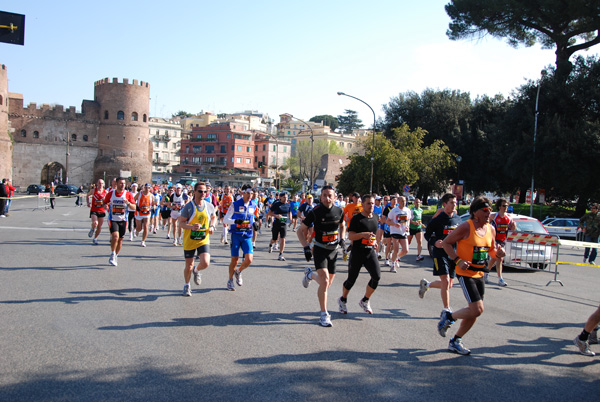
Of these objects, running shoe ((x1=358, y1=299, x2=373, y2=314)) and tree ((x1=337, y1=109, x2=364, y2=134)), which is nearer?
running shoe ((x1=358, y1=299, x2=373, y2=314))

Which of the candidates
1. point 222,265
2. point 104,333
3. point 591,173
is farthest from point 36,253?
point 591,173

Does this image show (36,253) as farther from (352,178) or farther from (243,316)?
(352,178)

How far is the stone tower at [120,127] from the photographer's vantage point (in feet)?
242

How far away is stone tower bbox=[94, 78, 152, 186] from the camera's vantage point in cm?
7388

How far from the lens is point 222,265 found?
37.8ft

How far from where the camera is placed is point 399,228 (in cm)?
1194

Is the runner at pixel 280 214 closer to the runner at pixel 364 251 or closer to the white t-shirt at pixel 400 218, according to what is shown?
the white t-shirt at pixel 400 218

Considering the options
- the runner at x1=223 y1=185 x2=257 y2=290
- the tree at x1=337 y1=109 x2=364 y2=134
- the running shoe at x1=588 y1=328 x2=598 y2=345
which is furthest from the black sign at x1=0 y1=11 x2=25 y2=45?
the tree at x1=337 y1=109 x2=364 y2=134

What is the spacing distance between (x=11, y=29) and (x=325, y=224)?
27.3 ft

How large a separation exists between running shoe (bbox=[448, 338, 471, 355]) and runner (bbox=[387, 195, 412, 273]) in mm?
6139

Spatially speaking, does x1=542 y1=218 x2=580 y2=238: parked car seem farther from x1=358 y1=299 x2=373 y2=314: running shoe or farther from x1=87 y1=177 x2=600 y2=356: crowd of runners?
x1=358 y1=299 x2=373 y2=314: running shoe

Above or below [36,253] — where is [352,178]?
above

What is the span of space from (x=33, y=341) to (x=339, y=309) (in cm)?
398

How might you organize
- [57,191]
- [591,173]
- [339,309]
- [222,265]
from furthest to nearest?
[57,191], [591,173], [222,265], [339,309]
